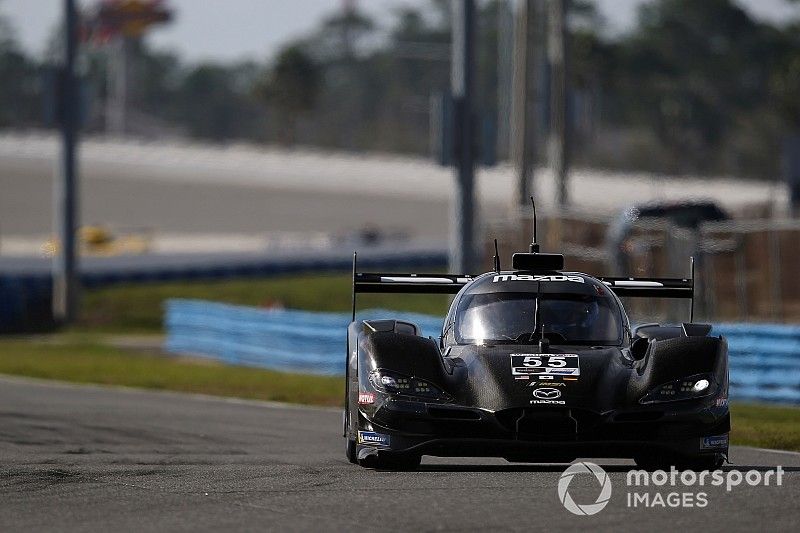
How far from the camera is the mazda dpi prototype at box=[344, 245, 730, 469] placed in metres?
10.3

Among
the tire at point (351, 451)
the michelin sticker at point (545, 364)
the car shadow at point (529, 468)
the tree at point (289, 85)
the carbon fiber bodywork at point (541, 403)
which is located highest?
the tree at point (289, 85)

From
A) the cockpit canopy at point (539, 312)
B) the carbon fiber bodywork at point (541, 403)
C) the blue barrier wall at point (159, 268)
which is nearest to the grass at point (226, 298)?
the blue barrier wall at point (159, 268)

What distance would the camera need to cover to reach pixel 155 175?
293 feet

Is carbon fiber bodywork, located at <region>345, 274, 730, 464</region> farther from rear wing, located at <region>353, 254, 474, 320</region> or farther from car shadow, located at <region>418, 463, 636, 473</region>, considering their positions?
rear wing, located at <region>353, 254, 474, 320</region>

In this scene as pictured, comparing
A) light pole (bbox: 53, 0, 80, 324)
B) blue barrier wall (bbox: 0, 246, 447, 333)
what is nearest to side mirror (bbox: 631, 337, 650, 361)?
light pole (bbox: 53, 0, 80, 324)

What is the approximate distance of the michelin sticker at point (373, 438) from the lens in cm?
1073

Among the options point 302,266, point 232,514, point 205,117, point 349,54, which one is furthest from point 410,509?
point 205,117

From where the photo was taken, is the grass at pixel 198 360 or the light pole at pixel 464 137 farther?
the light pole at pixel 464 137

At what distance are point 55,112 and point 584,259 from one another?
562 inches

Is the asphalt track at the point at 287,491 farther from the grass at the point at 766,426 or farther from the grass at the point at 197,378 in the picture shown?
the grass at the point at 197,378

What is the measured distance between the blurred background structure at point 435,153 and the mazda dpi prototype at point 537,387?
446 inches

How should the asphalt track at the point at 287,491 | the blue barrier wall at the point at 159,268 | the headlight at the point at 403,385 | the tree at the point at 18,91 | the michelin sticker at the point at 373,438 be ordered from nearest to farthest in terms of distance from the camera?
the asphalt track at the point at 287,491 → the headlight at the point at 403,385 → the michelin sticker at the point at 373,438 → the blue barrier wall at the point at 159,268 → the tree at the point at 18,91

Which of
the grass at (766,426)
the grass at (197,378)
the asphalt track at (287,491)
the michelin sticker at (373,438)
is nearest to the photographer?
the asphalt track at (287,491)

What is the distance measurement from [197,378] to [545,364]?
15.9 meters
